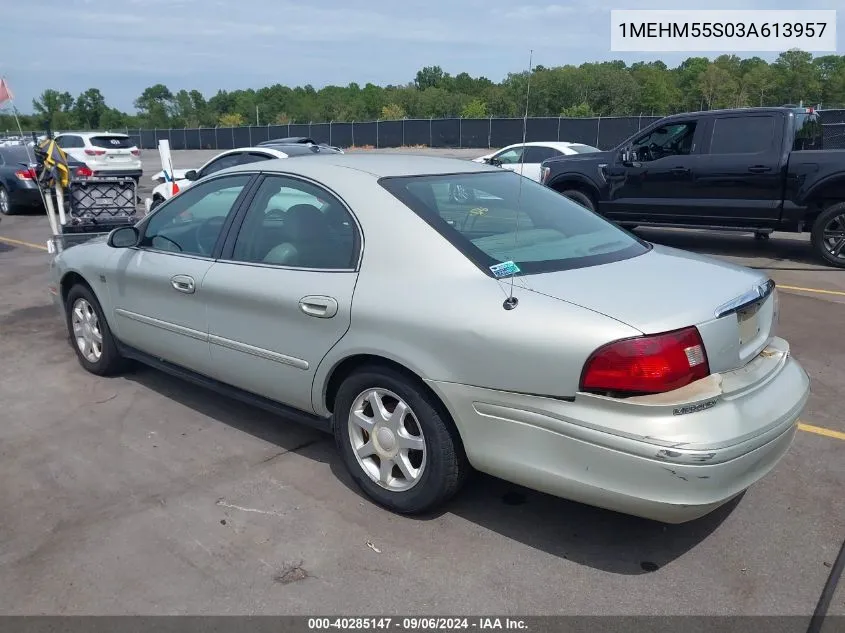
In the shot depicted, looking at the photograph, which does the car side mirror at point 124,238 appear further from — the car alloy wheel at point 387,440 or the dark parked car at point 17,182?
the dark parked car at point 17,182

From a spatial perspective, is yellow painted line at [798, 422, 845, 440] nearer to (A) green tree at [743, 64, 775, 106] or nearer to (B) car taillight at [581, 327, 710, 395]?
(B) car taillight at [581, 327, 710, 395]

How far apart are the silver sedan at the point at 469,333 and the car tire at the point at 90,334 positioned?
2.47 feet

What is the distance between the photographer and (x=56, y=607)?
9.09 ft

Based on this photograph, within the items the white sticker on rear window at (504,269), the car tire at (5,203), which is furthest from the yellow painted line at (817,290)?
the car tire at (5,203)

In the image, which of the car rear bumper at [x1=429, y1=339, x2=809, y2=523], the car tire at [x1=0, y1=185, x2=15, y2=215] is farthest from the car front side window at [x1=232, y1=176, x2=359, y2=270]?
the car tire at [x1=0, y1=185, x2=15, y2=215]

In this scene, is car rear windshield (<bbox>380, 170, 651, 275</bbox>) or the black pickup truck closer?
car rear windshield (<bbox>380, 170, 651, 275</bbox>)

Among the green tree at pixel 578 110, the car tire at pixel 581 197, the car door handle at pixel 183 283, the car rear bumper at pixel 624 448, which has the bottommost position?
the car rear bumper at pixel 624 448

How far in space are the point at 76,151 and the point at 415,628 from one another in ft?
76.7

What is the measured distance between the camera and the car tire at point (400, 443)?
3.10m

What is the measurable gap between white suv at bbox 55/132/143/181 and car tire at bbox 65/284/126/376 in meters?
18.6

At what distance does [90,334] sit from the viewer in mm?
5223

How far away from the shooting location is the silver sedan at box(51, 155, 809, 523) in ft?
8.73

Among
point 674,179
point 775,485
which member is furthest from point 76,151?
point 775,485

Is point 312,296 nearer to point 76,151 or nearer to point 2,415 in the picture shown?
point 2,415
